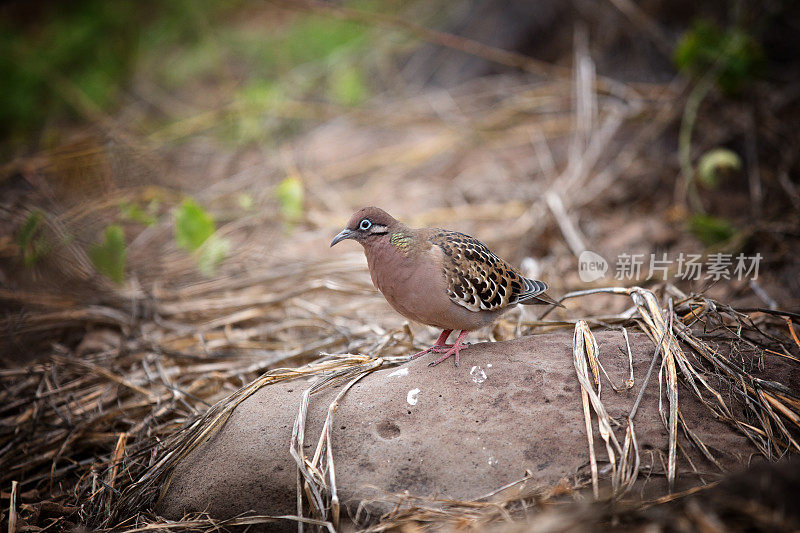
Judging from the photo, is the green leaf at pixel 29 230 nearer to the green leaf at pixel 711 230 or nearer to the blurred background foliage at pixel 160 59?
the blurred background foliage at pixel 160 59

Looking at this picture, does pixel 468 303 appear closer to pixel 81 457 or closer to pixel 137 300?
pixel 81 457

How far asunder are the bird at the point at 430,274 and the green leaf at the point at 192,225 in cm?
231

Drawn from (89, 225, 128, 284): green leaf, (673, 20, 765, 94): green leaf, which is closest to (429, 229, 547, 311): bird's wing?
(89, 225, 128, 284): green leaf

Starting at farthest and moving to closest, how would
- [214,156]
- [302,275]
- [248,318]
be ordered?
[214,156] → [302,275] → [248,318]

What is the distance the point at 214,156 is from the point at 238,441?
20.7ft

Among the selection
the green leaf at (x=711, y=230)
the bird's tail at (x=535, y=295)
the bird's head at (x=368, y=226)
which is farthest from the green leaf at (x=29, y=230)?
the green leaf at (x=711, y=230)

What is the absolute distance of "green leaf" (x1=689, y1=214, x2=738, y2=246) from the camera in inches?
177

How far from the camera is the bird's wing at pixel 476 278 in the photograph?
2.79m

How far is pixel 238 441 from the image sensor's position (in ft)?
8.36

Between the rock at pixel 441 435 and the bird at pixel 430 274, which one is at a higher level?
the bird at pixel 430 274

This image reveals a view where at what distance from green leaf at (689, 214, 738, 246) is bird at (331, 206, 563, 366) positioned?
2472 mm

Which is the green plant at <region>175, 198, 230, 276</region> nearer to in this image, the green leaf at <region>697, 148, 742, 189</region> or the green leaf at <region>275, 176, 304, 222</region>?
the green leaf at <region>275, 176, 304, 222</region>

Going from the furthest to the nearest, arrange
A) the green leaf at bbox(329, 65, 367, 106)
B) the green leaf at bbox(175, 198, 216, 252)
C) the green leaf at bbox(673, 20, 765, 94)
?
the green leaf at bbox(329, 65, 367, 106)
the green leaf at bbox(673, 20, 765, 94)
the green leaf at bbox(175, 198, 216, 252)

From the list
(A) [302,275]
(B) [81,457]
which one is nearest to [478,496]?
(B) [81,457]
